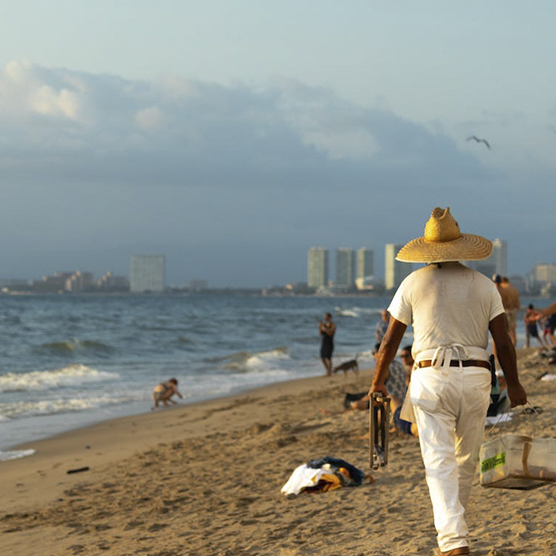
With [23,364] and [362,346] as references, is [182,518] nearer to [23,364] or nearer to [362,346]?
[23,364]

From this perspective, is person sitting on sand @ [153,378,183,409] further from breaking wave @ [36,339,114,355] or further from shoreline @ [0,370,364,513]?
breaking wave @ [36,339,114,355]

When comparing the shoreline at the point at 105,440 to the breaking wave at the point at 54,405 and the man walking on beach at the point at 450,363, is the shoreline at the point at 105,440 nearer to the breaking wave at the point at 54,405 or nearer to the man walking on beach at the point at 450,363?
the breaking wave at the point at 54,405

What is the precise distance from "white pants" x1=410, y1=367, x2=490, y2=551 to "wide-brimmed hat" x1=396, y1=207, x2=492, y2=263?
57 cm

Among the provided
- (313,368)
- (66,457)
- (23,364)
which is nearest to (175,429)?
(66,457)

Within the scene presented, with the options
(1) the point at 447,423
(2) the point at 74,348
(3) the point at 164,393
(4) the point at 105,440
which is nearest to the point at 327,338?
(3) the point at 164,393

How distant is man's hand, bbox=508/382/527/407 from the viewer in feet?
13.8

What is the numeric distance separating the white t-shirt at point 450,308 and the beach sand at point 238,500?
1.16 metres

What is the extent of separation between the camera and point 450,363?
4094 millimetres

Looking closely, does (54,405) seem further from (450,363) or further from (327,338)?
(450,363)

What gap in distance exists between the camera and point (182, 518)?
6441 millimetres

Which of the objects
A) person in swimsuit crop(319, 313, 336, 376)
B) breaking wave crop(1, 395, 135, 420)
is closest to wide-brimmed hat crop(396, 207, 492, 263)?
breaking wave crop(1, 395, 135, 420)

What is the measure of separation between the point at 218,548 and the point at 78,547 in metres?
1.12

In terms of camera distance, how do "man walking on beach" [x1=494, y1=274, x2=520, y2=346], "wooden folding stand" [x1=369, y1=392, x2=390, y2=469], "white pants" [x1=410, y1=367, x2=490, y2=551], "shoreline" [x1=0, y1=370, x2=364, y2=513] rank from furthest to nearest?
"man walking on beach" [x1=494, y1=274, x2=520, y2=346]
"shoreline" [x1=0, y1=370, x2=364, y2=513]
"wooden folding stand" [x1=369, y1=392, x2=390, y2=469]
"white pants" [x1=410, y1=367, x2=490, y2=551]

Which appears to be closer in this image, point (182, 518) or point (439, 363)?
point (439, 363)
